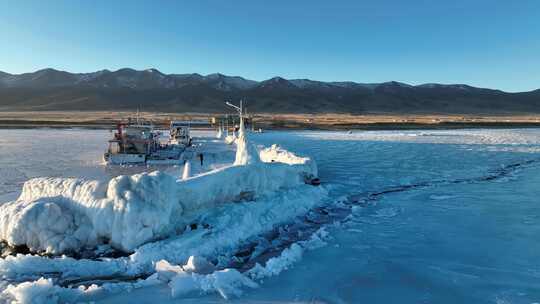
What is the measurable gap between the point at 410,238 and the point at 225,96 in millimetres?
Result: 141530

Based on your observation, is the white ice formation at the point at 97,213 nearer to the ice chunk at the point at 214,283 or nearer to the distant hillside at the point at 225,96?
the ice chunk at the point at 214,283

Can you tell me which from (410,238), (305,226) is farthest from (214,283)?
(410,238)

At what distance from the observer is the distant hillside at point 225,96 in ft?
409

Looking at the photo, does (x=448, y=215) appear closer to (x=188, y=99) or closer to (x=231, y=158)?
(x=231, y=158)

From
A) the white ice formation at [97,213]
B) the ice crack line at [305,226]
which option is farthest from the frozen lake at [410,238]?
the white ice formation at [97,213]

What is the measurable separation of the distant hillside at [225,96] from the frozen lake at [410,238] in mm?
105870

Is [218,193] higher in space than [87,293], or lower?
higher

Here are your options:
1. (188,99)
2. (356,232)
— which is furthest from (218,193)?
(188,99)

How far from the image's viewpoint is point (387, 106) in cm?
13812

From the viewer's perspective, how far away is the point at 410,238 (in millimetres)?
7734

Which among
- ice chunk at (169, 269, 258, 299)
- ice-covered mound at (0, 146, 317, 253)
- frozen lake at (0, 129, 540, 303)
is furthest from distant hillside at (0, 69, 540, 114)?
ice chunk at (169, 269, 258, 299)

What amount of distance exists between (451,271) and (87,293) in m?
5.36

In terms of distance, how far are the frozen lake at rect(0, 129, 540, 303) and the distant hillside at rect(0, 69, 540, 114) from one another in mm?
105870

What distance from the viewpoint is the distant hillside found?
409 ft
